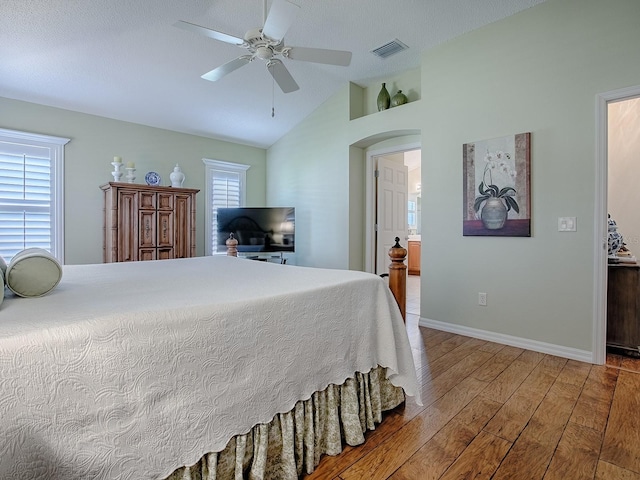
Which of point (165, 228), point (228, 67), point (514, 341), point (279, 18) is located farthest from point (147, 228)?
point (514, 341)

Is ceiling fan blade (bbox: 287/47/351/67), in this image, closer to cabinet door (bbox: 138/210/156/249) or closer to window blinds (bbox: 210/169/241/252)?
cabinet door (bbox: 138/210/156/249)

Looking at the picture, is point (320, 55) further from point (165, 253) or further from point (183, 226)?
point (165, 253)

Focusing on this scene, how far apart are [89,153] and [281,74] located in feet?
9.56

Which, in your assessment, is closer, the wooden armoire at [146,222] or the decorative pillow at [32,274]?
the decorative pillow at [32,274]

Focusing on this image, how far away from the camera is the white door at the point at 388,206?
478 cm

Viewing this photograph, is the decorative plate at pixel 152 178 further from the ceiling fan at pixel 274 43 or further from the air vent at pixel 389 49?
the air vent at pixel 389 49

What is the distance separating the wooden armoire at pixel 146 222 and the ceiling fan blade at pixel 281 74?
2237 millimetres

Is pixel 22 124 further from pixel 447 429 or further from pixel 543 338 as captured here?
pixel 543 338

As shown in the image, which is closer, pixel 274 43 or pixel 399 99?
pixel 274 43

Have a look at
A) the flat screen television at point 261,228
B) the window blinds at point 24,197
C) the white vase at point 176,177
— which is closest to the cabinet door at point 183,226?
the white vase at point 176,177

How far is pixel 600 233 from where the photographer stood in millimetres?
2580

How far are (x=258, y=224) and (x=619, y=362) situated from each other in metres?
4.17

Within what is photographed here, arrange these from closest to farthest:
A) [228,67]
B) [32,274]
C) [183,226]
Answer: [32,274]
[228,67]
[183,226]

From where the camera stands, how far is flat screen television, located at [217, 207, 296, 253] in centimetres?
489
